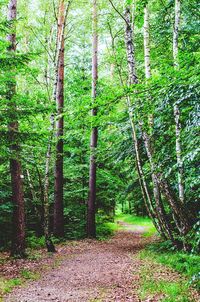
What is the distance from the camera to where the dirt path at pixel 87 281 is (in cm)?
571

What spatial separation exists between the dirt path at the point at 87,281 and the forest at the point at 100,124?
528 millimetres

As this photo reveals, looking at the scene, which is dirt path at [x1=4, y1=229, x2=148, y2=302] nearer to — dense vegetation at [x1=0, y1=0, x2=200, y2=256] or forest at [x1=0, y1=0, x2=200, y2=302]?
forest at [x1=0, y1=0, x2=200, y2=302]

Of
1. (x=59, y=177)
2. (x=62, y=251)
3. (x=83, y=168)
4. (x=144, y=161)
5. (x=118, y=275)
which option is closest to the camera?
(x=118, y=275)

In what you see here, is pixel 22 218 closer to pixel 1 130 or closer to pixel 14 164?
pixel 14 164

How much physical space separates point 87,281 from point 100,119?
3.86 metres

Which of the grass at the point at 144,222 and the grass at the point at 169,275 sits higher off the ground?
the grass at the point at 169,275

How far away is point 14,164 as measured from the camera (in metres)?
9.73

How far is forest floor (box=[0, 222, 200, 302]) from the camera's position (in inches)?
224

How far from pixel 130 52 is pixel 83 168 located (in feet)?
29.2

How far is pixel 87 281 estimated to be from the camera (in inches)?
270

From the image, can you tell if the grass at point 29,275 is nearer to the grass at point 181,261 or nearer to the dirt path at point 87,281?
the dirt path at point 87,281

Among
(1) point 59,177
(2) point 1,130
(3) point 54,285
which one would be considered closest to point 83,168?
(1) point 59,177

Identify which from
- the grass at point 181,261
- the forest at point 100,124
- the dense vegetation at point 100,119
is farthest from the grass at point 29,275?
the grass at point 181,261

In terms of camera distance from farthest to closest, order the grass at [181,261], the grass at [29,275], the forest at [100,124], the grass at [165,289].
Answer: the grass at [29,275] → the grass at [181,261] → the forest at [100,124] → the grass at [165,289]
